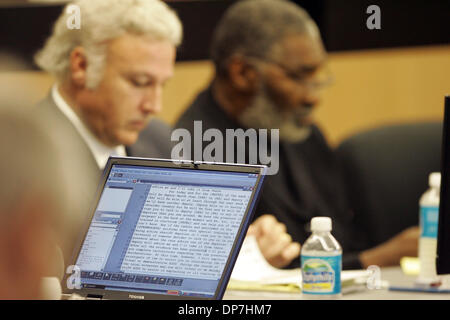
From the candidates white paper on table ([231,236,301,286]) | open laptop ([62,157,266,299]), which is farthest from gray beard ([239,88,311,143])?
open laptop ([62,157,266,299])

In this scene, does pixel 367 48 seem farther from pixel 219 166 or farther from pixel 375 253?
pixel 219 166

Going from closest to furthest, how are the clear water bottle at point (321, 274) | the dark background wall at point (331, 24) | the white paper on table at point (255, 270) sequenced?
the clear water bottle at point (321, 274), the white paper on table at point (255, 270), the dark background wall at point (331, 24)

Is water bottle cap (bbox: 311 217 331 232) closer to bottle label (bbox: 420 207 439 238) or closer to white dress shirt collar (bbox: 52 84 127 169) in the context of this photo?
bottle label (bbox: 420 207 439 238)

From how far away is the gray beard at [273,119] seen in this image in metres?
2.62

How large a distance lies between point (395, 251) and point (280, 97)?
0.78 metres

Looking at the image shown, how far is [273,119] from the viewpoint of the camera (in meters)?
2.74

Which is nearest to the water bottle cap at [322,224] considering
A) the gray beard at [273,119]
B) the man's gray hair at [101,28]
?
the man's gray hair at [101,28]

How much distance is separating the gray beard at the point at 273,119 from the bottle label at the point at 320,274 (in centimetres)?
120

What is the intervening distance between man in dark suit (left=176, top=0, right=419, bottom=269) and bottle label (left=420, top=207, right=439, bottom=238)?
30.7 inches

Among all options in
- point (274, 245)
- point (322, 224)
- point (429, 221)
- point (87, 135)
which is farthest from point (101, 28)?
point (429, 221)

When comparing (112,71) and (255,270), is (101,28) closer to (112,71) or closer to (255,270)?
(112,71)

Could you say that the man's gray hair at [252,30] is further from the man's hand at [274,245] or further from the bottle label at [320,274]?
the bottle label at [320,274]

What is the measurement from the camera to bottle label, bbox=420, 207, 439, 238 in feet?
5.54
